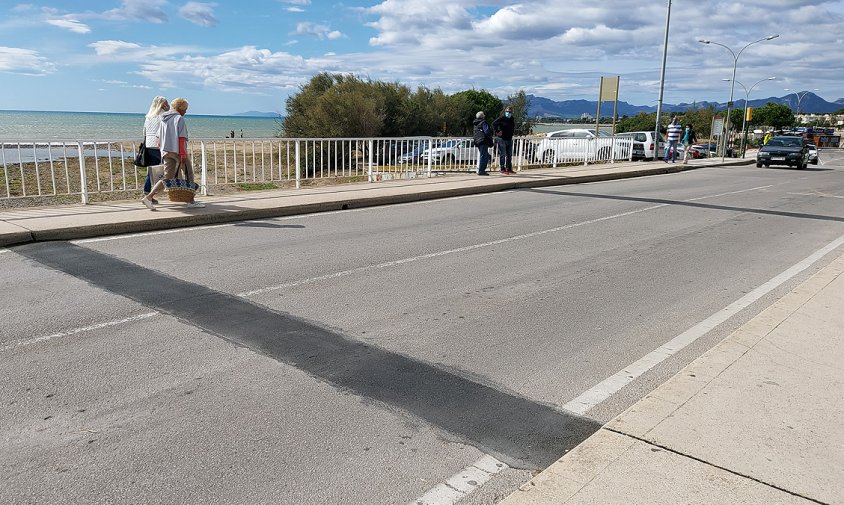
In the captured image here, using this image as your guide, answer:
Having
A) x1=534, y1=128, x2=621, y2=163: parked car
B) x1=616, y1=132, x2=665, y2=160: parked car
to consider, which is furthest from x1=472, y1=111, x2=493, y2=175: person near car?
x1=616, y1=132, x2=665, y2=160: parked car

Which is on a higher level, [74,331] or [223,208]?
[223,208]

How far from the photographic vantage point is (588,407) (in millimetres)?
3984

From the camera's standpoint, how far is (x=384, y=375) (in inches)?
171

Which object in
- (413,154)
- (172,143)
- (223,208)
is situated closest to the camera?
(172,143)

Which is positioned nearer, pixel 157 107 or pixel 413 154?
pixel 157 107

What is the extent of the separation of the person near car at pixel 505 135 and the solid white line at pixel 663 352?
12.4m

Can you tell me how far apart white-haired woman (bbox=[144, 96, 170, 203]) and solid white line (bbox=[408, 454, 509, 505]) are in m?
8.98

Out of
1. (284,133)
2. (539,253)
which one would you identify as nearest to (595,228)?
(539,253)

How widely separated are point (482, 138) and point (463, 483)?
658 inches

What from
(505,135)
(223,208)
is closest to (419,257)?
(223,208)

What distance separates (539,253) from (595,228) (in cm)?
261

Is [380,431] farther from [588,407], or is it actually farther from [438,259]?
[438,259]

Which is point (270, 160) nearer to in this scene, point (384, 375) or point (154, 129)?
point (154, 129)

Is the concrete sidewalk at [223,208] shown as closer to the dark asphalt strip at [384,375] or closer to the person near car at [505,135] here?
the person near car at [505,135]
